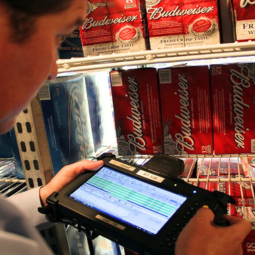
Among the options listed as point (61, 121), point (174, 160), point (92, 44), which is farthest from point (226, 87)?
point (61, 121)

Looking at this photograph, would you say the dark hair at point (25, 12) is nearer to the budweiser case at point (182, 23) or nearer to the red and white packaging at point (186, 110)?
the budweiser case at point (182, 23)

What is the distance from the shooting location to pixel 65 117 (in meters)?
1.13

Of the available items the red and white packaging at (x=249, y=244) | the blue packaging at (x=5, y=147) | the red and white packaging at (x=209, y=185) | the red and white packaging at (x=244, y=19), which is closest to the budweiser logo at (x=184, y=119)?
the red and white packaging at (x=209, y=185)

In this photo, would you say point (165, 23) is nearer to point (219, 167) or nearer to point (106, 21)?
point (106, 21)

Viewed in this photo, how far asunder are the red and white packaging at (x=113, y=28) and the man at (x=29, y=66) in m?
0.49

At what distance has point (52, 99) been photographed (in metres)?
1.09

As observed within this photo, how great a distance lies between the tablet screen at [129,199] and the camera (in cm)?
75

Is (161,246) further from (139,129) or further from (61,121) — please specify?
(61,121)

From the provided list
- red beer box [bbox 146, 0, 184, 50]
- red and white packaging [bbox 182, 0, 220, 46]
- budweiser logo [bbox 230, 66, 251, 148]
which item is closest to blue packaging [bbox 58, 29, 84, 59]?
red beer box [bbox 146, 0, 184, 50]

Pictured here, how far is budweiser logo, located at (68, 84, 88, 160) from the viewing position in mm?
1152

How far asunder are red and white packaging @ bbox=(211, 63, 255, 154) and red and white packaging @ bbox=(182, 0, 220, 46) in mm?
122

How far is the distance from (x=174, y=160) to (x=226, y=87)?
30cm

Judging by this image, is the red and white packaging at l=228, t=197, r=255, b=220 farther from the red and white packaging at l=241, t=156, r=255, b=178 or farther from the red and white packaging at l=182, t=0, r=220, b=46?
the red and white packaging at l=182, t=0, r=220, b=46

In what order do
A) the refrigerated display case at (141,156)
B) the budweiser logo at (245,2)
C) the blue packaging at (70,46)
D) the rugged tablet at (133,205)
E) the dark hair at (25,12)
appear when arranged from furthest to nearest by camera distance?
the blue packaging at (70,46) < the refrigerated display case at (141,156) < the budweiser logo at (245,2) < the rugged tablet at (133,205) < the dark hair at (25,12)
